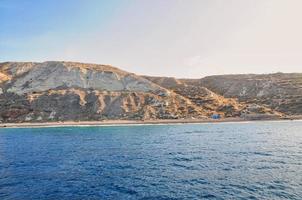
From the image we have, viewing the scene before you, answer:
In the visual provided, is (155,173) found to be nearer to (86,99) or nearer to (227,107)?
(86,99)

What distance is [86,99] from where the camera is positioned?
169250 mm

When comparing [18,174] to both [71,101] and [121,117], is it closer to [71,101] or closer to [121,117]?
[121,117]

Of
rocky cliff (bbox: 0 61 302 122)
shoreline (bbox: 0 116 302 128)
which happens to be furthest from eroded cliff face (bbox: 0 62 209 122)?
shoreline (bbox: 0 116 302 128)

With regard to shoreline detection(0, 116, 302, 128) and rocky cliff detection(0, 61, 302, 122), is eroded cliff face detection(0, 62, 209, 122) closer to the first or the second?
rocky cliff detection(0, 61, 302, 122)

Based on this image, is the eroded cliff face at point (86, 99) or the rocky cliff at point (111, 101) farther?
the rocky cliff at point (111, 101)

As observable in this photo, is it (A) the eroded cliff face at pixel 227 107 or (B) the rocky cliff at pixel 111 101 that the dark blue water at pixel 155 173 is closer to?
(B) the rocky cliff at pixel 111 101

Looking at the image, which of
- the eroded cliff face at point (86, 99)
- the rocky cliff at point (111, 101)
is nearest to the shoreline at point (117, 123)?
the rocky cliff at point (111, 101)

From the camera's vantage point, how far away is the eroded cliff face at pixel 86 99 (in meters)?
155

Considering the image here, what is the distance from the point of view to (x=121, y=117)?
151 meters

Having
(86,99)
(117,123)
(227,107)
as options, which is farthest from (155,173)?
(227,107)

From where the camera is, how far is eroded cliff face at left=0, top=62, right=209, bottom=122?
155 metres

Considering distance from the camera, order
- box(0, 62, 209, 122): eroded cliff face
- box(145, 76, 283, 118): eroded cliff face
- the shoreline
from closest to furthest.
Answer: the shoreline → box(0, 62, 209, 122): eroded cliff face → box(145, 76, 283, 118): eroded cliff face

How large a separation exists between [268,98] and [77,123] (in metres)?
123

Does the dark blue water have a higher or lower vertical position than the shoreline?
higher
